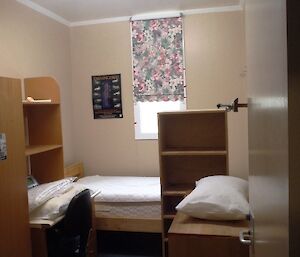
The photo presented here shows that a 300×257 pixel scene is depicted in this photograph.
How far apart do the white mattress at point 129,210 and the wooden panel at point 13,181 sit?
1014mm

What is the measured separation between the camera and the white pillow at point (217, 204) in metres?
1.85

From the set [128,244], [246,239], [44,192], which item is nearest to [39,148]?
[44,192]

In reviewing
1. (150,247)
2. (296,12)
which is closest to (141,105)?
(150,247)

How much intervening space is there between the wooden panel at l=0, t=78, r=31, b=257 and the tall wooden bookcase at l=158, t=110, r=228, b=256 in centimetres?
106

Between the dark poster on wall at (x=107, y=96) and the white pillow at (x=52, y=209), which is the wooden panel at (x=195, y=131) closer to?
the white pillow at (x=52, y=209)

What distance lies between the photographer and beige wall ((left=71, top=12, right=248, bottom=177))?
12.6 ft

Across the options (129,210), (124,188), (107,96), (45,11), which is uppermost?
(45,11)

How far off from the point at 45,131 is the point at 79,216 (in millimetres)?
973

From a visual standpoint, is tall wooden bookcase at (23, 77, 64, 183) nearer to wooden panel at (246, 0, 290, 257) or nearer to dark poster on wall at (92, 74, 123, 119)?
dark poster on wall at (92, 74, 123, 119)

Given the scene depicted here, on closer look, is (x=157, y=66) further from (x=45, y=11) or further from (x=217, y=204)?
(x=217, y=204)

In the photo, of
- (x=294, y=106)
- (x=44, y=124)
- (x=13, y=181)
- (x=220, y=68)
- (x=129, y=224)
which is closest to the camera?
(x=294, y=106)

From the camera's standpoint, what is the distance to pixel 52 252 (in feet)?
8.00

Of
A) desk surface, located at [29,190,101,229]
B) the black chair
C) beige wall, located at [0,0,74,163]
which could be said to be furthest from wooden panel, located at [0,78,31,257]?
beige wall, located at [0,0,74,163]

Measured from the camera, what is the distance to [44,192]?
2.45 meters
